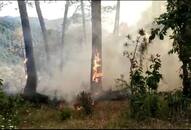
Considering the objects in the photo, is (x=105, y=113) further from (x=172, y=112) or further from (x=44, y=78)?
(x=44, y=78)

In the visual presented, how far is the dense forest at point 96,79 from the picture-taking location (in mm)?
15130

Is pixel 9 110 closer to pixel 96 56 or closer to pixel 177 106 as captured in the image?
pixel 177 106

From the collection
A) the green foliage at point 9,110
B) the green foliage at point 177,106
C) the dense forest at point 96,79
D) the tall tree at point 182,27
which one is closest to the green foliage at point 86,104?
the dense forest at point 96,79

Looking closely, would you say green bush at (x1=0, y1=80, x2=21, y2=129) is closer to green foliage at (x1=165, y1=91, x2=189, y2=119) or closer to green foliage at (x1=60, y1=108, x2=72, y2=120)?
green foliage at (x1=60, y1=108, x2=72, y2=120)

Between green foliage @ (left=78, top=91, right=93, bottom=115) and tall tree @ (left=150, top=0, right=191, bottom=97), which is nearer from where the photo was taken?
tall tree @ (left=150, top=0, right=191, bottom=97)

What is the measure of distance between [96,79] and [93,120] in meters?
6.45

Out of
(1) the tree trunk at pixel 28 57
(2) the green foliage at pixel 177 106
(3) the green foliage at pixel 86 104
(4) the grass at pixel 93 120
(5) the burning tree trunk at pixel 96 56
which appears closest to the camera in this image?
(4) the grass at pixel 93 120

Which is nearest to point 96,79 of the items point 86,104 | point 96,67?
point 96,67

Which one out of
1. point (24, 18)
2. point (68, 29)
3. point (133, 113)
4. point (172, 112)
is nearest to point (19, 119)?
point (133, 113)

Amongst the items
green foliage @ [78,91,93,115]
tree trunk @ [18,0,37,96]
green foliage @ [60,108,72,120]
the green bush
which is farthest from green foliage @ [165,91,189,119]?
tree trunk @ [18,0,37,96]

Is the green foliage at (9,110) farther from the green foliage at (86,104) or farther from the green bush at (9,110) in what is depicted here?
the green foliage at (86,104)

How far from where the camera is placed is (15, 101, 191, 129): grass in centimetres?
1423

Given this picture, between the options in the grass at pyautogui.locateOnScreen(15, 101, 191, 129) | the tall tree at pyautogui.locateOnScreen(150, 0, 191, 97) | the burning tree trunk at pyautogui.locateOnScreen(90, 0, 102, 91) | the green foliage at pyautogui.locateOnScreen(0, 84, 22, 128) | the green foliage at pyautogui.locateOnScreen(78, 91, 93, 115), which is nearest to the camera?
the grass at pyautogui.locateOnScreen(15, 101, 191, 129)

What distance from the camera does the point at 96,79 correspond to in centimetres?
2200
